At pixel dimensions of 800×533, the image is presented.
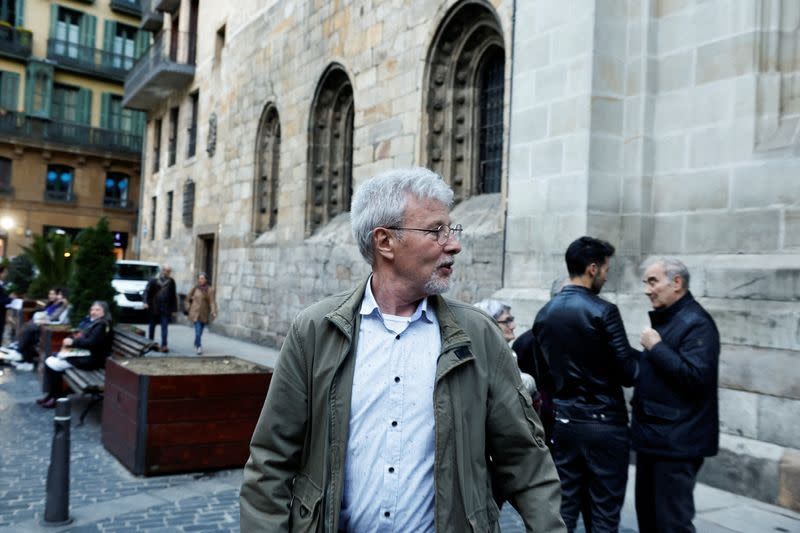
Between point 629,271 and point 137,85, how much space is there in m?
22.2

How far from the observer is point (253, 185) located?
631 inches

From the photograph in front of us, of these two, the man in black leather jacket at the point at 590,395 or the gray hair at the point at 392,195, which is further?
the man in black leather jacket at the point at 590,395

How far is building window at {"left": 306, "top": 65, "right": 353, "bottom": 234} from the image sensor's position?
13477 millimetres

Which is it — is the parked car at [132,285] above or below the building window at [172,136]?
below

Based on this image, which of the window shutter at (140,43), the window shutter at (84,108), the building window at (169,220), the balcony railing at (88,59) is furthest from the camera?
the window shutter at (140,43)

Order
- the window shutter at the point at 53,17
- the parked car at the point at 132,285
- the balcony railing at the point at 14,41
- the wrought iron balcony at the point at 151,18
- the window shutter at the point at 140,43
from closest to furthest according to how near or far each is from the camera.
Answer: the parked car at the point at 132,285
the wrought iron balcony at the point at 151,18
the balcony railing at the point at 14,41
the window shutter at the point at 53,17
the window shutter at the point at 140,43

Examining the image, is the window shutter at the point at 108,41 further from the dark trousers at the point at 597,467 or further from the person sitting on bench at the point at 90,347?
the dark trousers at the point at 597,467

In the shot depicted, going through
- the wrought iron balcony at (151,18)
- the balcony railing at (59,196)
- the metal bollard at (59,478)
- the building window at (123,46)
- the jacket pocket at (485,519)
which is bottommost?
the metal bollard at (59,478)

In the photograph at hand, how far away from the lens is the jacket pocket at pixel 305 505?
192cm

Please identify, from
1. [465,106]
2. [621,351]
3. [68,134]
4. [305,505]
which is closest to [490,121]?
[465,106]

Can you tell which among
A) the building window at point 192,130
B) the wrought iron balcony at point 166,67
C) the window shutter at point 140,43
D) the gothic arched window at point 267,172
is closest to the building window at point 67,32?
the window shutter at point 140,43

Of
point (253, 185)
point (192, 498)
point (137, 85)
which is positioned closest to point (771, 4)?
point (192, 498)

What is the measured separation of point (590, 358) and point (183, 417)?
3557 mm

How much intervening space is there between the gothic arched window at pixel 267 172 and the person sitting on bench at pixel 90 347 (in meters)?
7.78
